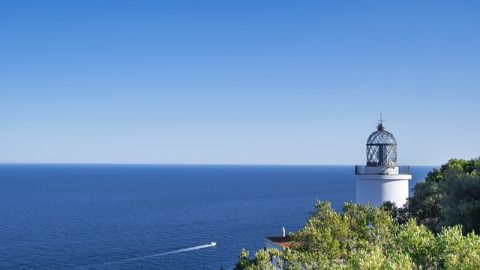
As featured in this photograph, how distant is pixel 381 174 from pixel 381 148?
2.83 meters

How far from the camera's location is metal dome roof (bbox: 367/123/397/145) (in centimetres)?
4338

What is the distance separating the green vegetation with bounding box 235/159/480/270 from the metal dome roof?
300 inches

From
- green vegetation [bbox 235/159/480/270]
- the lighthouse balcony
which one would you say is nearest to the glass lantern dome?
the lighthouse balcony

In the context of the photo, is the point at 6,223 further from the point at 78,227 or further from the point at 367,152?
the point at 367,152

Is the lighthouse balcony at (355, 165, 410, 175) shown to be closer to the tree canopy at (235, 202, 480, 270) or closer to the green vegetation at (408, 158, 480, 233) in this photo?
the green vegetation at (408, 158, 480, 233)

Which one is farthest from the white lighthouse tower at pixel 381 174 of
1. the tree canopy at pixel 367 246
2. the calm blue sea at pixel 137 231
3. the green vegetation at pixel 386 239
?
the calm blue sea at pixel 137 231

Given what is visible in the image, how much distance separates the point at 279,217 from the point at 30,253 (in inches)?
2361

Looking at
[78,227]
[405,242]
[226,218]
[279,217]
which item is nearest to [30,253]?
[78,227]

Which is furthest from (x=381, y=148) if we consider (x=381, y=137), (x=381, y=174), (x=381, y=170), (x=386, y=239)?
(x=386, y=239)

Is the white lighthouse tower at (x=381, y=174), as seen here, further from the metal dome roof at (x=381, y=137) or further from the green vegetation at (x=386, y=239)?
the green vegetation at (x=386, y=239)

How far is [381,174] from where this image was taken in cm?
4144

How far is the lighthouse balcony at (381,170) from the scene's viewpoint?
137 feet

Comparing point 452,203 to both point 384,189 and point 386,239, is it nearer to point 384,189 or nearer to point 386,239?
point 386,239

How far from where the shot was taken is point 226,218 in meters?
116
